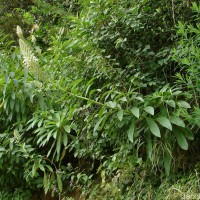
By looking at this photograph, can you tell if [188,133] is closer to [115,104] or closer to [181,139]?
[181,139]

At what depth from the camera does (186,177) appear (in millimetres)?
2336

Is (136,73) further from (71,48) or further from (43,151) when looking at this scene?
(43,151)

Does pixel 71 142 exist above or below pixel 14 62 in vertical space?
below

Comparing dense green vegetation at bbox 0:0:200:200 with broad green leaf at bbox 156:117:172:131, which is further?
dense green vegetation at bbox 0:0:200:200

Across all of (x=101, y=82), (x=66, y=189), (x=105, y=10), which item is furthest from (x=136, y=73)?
(x=66, y=189)

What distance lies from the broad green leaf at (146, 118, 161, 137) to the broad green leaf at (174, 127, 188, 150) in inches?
6.2

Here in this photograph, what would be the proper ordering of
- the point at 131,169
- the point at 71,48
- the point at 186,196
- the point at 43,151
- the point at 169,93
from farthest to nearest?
the point at 43,151, the point at 71,48, the point at 131,169, the point at 169,93, the point at 186,196

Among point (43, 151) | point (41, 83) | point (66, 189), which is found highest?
point (41, 83)

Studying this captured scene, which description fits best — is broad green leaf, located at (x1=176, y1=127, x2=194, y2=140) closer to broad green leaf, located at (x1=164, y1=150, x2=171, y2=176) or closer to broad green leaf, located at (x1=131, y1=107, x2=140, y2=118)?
broad green leaf, located at (x1=164, y1=150, x2=171, y2=176)

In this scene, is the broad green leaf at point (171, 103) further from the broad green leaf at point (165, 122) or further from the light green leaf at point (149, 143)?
the light green leaf at point (149, 143)

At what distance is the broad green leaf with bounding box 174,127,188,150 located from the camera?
217 cm

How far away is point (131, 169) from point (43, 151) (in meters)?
1.38

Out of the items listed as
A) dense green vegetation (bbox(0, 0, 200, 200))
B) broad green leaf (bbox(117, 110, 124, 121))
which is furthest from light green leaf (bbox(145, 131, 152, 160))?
broad green leaf (bbox(117, 110, 124, 121))

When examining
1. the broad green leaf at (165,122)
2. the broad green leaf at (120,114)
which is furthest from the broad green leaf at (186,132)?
the broad green leaf at (120,114)
